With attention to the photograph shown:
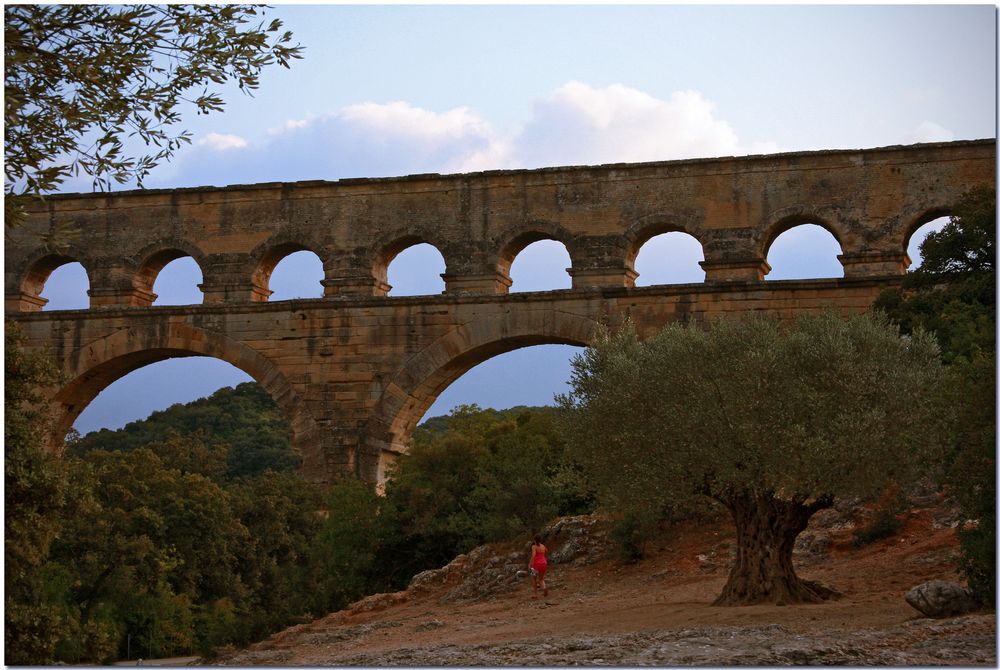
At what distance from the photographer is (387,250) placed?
2028 cm

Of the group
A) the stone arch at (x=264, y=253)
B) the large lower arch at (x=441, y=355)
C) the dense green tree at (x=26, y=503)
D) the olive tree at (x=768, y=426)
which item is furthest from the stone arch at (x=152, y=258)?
the olive tree at (x=768, y=426)

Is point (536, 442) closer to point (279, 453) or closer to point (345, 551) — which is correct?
point (345, 551)

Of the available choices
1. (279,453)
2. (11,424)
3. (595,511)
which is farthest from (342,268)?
(279,453)

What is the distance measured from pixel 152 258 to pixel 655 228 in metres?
7.58

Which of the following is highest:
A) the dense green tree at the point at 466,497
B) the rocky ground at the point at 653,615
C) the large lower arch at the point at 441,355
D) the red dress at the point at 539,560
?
the large lower arch at the point at 441,355

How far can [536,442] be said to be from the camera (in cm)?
1816

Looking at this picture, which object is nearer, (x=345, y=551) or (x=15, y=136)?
(x=15, y=136)

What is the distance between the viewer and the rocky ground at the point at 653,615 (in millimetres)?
9148

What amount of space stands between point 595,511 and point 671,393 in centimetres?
483

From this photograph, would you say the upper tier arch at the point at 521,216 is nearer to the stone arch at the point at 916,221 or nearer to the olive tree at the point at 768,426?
the stone arch at the point at 916,221

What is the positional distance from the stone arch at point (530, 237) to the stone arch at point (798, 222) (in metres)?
2.59

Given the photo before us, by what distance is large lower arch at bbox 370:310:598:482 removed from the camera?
19.1 metres

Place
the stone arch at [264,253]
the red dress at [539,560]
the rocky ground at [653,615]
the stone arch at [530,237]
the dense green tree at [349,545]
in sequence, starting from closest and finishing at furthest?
the rocky ground at [653,615] → the red dress at [539,560] → the dense green tree at [349,545] → the stone arch at [530,237] → the stone arch at [264,253]

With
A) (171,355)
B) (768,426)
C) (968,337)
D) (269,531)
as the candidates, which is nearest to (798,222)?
(968,337)
